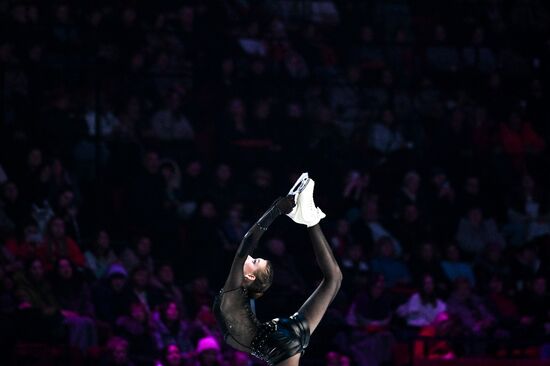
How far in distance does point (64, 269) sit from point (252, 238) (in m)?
5.49

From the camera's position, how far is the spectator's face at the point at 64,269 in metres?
10.4

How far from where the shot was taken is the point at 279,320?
5.66 meters

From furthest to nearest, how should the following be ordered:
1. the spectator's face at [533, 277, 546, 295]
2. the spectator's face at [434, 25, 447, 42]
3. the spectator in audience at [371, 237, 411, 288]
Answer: the spectator's face at [434, 25, 447, 42], the spectator in audience at [371, 237, 411, 288], the spectator's face at [533, 277, 546, 295]

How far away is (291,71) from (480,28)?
2.86 m

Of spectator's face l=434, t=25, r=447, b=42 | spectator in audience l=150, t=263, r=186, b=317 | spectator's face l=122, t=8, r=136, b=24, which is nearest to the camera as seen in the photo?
spectator in audience l=150, t=263, r=186, b=317

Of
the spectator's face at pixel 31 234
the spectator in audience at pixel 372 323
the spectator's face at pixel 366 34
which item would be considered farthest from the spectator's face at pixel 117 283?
the spectator's face at pixel 366 34

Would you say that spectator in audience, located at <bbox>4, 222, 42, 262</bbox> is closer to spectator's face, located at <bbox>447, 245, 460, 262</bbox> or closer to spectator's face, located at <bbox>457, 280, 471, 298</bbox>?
spectator's face, located at <bbox>457, 280, 471, 298</bbox>

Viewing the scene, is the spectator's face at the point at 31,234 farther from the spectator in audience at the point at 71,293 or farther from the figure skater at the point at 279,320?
the figure skater at the point at 279,320

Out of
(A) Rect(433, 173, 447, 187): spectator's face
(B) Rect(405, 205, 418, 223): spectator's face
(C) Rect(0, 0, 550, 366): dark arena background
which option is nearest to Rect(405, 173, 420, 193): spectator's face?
(C) Rect(0, 0, 550, 366): dark arena background

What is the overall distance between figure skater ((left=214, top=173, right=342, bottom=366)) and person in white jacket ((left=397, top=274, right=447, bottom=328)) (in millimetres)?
5746

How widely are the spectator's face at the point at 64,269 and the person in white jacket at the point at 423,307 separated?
10.9 feet

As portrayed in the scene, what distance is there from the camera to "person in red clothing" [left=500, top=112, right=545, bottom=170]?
1405 centimetres

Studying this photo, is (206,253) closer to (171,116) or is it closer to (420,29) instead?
(171,116)

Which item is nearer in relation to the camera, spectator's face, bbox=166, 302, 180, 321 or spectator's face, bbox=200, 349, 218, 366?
spectator's face, bbox=200, 349, 218, 366
